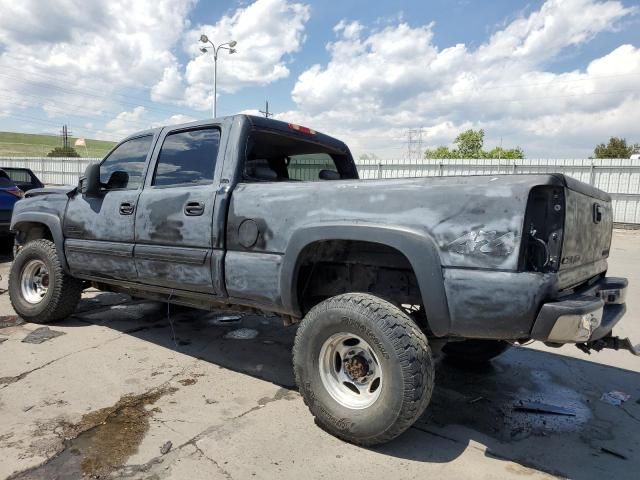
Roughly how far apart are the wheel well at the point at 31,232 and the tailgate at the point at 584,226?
194 inches

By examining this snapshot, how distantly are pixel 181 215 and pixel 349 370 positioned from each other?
1.71 meters

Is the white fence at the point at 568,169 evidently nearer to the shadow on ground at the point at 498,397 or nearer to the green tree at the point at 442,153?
the shadow on ground at the point at 498,397

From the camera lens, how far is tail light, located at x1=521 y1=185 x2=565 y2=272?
89.4 inches

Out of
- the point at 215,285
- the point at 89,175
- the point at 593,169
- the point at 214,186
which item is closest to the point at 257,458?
the point at 215,285

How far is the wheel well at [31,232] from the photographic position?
16.7 ft

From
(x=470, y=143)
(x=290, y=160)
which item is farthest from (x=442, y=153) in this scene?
(x=290, y=160)

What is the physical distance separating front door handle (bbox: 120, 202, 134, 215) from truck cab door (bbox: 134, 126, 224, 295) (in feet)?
0.37

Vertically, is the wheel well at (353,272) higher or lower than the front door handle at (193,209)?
lower

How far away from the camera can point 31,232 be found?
5.25 metres

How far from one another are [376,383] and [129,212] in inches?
98.5

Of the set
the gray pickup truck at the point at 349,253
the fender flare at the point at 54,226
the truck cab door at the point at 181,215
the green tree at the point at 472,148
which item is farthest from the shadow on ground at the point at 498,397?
the green tree at the point at 472,148

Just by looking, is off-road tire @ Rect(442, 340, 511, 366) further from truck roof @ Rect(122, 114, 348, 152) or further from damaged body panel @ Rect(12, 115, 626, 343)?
truck roof @ Rect(122, 114, 348, 152)

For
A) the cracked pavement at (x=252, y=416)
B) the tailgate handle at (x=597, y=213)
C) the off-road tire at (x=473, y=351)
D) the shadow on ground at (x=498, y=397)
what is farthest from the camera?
the off-road tire at (x=473, y=351)

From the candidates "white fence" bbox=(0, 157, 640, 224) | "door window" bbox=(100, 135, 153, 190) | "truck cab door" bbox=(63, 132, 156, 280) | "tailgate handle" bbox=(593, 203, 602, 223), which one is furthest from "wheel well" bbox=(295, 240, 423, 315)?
"white fence" bbox=(0, 157, 640, 224)
